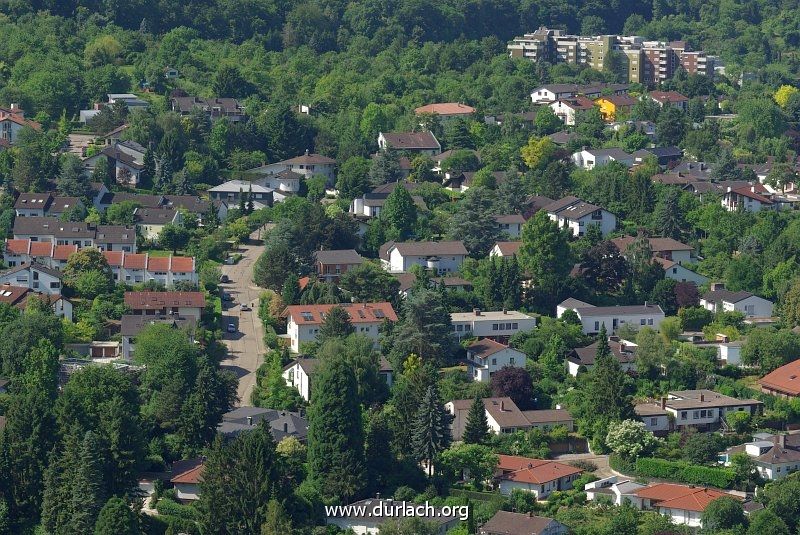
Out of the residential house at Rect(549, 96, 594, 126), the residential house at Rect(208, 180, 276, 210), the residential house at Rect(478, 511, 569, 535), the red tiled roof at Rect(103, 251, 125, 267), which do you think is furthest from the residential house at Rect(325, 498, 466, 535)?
the residential house at Rect(549, 96, 594, 126)

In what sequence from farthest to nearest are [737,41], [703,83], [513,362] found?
[737,41]
[703,83]
[513,362]

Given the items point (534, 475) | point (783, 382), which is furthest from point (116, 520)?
point (783, 382)

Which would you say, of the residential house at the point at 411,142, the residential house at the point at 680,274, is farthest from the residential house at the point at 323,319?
the residential house at the point at 411,142

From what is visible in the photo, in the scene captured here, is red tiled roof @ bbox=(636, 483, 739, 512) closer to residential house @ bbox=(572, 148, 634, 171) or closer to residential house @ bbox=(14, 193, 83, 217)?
residential house @ bbox=(14, 193, 83, 217)

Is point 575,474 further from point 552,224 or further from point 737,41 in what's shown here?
point 737,41

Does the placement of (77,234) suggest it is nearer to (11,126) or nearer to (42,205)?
(42,205)

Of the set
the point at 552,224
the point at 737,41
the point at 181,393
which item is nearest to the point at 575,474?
the point at 181,393
